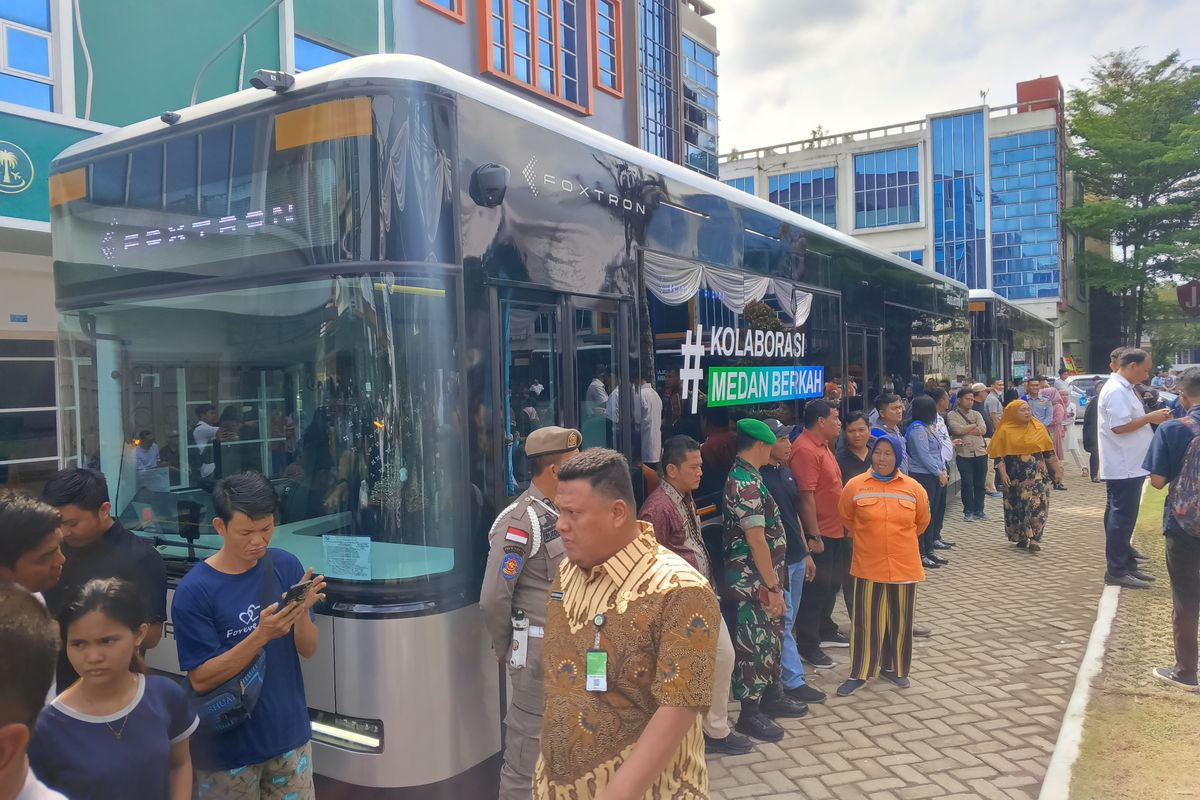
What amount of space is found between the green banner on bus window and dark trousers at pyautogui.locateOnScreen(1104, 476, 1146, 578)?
2689mm

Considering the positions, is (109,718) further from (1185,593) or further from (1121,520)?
(1121,520)

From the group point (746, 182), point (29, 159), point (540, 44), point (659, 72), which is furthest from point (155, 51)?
point (746, 182)

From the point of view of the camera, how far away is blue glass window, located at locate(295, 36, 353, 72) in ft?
42.6

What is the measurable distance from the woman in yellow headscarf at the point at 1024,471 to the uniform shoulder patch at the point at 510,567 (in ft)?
25.3

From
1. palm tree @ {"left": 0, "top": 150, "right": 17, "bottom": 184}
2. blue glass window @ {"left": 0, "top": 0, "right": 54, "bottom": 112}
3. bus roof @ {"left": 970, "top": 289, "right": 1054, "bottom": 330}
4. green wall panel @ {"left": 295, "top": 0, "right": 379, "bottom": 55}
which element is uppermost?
green wall panel @ {"left": 295, "top": 0, "right": 379, "bottom": 55}

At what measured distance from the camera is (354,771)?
324 cm

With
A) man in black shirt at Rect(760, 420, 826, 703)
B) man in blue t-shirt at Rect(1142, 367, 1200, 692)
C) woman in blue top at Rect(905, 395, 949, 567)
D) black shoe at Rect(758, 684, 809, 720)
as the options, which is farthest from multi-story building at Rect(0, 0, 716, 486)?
woman in blue top at Rect(905, 395, 949, 567)

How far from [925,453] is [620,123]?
16.8 meters

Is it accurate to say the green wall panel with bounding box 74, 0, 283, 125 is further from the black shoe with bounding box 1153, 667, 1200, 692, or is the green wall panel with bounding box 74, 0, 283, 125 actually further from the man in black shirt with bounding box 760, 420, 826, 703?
the black shoe with bounding box 1153, 667, 1200, 692

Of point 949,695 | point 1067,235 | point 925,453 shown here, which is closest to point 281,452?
point 949,695

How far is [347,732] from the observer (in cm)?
328

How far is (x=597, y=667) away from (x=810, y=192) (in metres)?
49.0

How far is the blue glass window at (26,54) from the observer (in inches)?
376

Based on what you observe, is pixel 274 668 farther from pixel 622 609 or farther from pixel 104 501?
pixel 622 609
